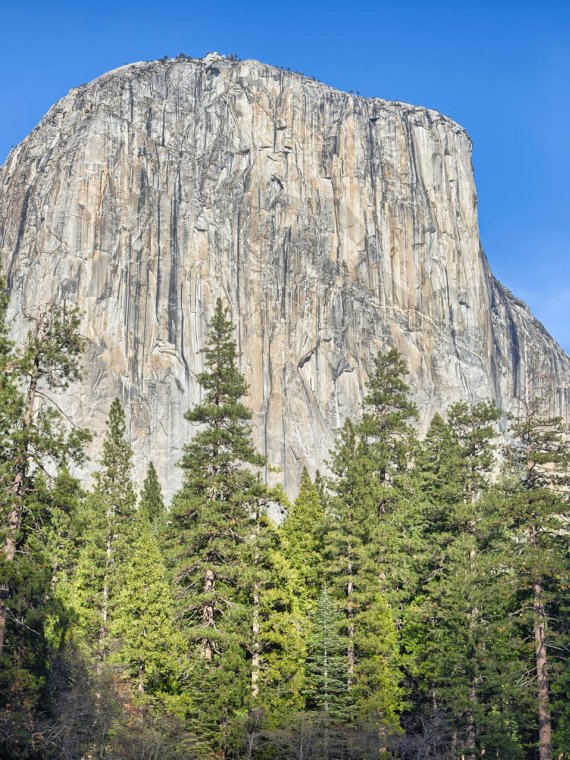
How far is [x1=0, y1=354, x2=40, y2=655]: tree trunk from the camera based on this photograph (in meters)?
21.4

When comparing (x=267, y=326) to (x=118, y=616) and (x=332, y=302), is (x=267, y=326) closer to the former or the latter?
Result: (x=332, y=302)

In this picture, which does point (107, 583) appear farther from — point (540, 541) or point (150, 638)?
point (540, 541)

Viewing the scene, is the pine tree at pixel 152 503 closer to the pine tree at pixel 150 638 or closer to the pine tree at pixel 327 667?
the pine tree at pixel 150 638

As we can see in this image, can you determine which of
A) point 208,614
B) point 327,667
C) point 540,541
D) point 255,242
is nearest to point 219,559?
point 208,614

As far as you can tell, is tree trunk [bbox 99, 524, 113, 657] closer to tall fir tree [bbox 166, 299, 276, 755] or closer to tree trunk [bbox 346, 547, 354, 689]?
tall fir tree [bbox 166, 299, 276, 755]

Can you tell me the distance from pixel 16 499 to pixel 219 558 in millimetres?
11540

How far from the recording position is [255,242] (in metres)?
114

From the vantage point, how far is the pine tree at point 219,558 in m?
29.9

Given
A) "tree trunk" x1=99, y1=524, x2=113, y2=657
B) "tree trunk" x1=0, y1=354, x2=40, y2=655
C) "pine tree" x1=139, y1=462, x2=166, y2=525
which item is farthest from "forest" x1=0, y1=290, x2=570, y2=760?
"pine tree" x1=139, y1=462, x2=166, y2=525

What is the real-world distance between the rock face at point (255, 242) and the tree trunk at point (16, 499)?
254 feet

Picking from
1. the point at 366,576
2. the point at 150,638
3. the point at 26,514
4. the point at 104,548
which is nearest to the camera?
the point at 26,514

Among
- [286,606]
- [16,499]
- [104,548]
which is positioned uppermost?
[104,548]

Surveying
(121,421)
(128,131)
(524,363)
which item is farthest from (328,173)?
(121,421)

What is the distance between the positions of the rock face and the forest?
64.2 meters
